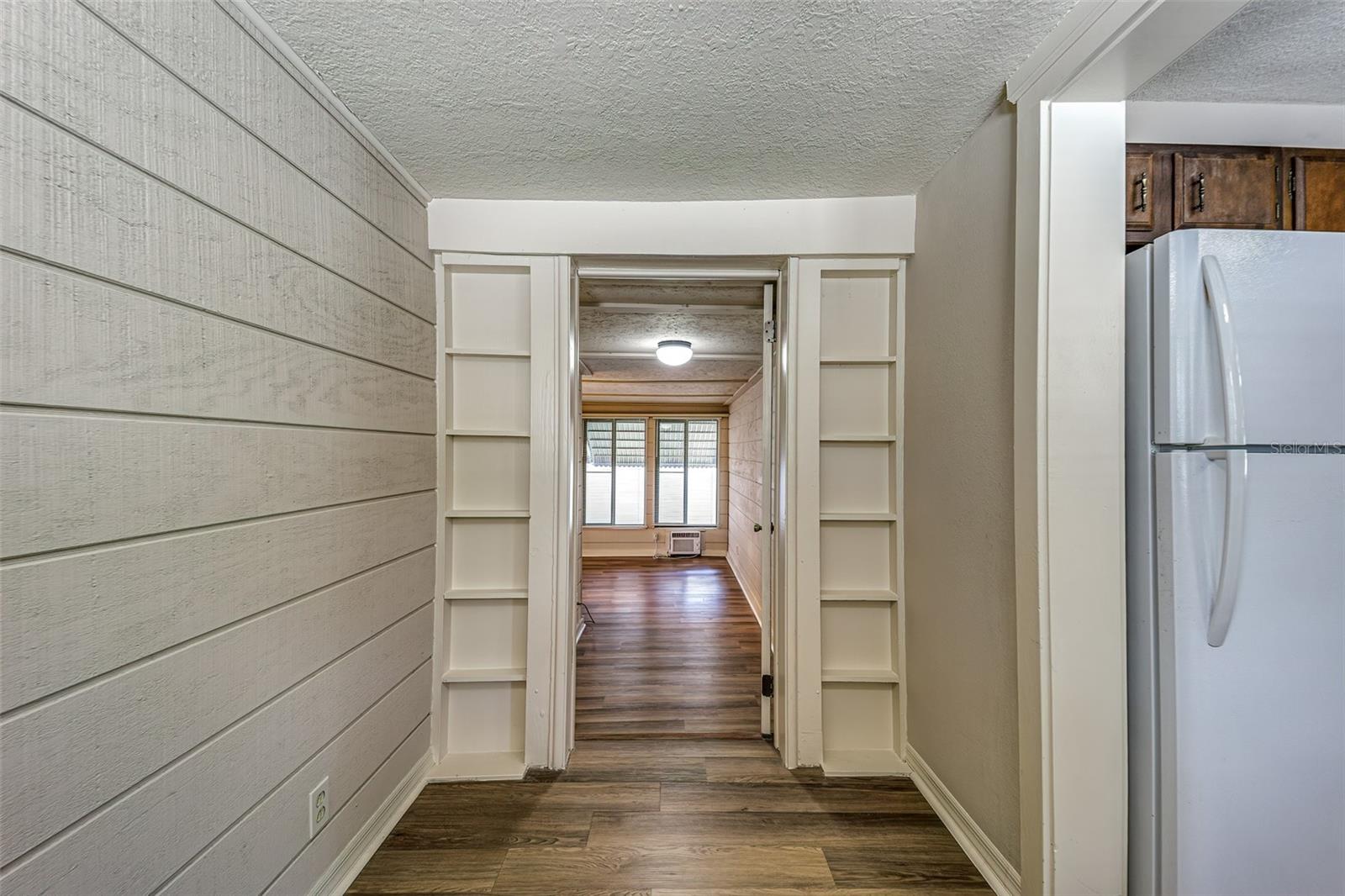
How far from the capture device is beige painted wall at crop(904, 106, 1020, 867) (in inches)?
59.9

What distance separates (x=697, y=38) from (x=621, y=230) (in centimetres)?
93

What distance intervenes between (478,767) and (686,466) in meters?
5.99

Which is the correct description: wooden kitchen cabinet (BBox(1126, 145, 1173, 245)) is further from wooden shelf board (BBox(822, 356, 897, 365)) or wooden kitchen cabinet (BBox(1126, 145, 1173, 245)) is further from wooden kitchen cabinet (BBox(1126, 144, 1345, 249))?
wooden shelf board (BBox(822, 356, 897, 365))

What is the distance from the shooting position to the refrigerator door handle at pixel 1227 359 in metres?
Result: 1.17

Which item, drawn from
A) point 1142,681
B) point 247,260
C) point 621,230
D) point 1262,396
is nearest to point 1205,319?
point 1262,396

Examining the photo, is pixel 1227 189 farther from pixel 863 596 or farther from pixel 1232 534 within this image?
pixel 863 596

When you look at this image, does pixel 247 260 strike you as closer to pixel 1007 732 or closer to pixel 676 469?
pixel 1007 732

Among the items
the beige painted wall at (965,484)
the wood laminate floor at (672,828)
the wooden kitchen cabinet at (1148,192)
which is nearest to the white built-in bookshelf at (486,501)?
the wood laminate floor at (672,828)

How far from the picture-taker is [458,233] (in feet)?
7.02

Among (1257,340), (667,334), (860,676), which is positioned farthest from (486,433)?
(1257,340)

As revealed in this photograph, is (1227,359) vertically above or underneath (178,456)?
above

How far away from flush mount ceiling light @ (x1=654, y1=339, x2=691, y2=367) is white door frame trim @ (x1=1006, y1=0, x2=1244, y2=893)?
3029mm

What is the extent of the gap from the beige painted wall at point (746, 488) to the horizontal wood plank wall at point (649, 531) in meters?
0.25

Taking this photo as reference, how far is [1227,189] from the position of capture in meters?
1.52
